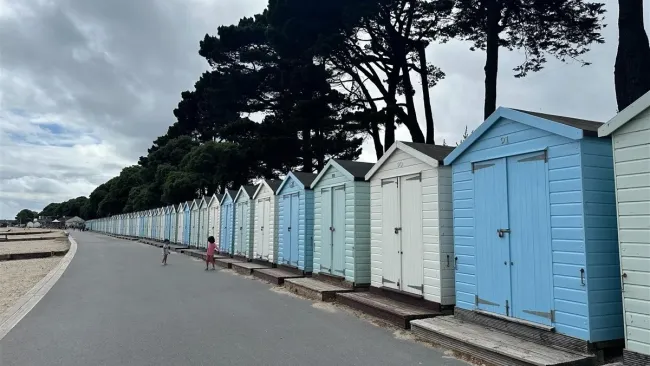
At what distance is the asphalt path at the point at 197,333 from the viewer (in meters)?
6.52

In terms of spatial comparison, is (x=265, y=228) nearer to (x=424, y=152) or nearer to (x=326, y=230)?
(x=326, y=230)

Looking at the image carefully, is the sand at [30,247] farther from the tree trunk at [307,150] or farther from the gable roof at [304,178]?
the gable roof at [304,178]

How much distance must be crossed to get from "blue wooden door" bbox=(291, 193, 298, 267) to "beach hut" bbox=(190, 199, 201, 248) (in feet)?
Answer: 49.9

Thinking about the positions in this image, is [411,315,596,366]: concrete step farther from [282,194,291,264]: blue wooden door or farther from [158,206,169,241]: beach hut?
[158,206,169,241]: beach hut

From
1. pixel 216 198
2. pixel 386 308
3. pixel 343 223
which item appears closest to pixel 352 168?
pixel 343 223

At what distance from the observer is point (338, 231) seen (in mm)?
12664

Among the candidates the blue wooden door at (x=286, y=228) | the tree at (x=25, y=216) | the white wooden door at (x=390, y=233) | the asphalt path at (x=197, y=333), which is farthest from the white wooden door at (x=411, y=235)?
the tree at (x=25, y=216)

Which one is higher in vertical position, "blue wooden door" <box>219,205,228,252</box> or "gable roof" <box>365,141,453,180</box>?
"gable roof" <box>365,141,453,180</box>

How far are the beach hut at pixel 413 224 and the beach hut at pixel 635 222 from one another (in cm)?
337

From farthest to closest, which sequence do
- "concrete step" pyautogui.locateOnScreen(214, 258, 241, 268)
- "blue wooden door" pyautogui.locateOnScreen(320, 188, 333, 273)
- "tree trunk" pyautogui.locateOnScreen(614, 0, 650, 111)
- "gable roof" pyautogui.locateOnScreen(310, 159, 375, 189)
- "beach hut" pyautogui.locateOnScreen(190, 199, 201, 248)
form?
"beach hut" pyautogui.locateOnScreen(190, 199, 201, 248), "concrete step" pyautogui.locateOnScreen(214, 258, 241, 268), "tree trunk" pyautogui.locateOnScreen(614, 0, 650, 111), "blue wooden door" pyautogui.locateOnScreen(320, 188, 333, 273), "gable roof" pyautogui.locateOnScreen(310, 159, 375, 189)

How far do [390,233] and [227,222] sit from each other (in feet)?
47.3

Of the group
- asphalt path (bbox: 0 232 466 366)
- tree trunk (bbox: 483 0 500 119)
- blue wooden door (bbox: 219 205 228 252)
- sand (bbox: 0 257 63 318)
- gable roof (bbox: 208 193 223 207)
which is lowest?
asphalt path (bbox: 0 232 466 366)

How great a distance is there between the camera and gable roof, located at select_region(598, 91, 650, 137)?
5.30 metres

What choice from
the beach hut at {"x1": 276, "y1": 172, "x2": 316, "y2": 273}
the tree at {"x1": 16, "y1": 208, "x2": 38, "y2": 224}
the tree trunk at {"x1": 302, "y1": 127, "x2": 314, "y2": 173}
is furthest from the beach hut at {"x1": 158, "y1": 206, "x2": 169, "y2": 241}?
the tree at {"x1": 16, "y1": 208, "x2": 38, "y2": 224}
